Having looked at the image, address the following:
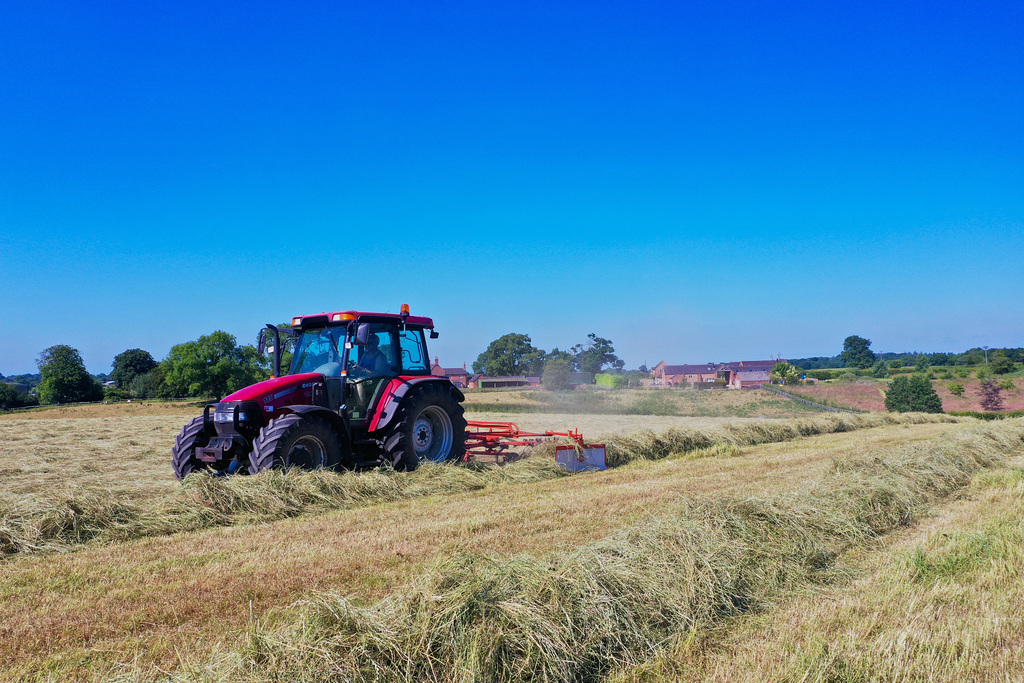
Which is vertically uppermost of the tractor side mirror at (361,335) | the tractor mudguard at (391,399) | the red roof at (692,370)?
the tractor side mirror at (361,335)

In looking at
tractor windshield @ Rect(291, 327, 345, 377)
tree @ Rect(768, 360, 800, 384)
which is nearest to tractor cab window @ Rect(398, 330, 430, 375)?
tractor windshield @ Rect(291, 327, 345, 377)

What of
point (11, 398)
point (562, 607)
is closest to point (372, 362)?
point (562, 607)

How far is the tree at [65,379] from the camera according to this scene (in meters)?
56.4

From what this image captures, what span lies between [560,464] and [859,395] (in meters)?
29.6

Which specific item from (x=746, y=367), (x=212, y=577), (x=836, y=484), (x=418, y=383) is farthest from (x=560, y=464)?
(x=746, y=367)

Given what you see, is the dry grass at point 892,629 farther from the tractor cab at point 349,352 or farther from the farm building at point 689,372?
the farm building at point 689,372

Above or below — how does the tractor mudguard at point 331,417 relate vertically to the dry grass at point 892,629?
above

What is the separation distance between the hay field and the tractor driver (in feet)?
5.35

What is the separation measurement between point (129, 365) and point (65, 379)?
13.2 m

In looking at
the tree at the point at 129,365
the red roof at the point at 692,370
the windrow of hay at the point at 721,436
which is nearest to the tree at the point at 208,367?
the tree at the point at 129,365

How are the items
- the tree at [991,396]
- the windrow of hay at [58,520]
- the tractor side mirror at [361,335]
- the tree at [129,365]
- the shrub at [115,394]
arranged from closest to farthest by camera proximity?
1. the windrow of hay at [58,520]
2. the tractor side mirror at [361,335]
3. the tree at [991,396]
4. the shrub at [115,394]
5. the tree at [129,365]

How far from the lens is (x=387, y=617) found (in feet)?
10.3

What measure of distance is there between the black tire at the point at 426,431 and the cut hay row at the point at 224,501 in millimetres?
351

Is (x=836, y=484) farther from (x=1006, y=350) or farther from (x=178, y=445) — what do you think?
(x=1006, y=350)
